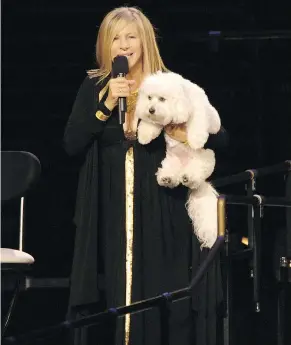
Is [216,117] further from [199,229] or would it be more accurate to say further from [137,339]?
[137,339]

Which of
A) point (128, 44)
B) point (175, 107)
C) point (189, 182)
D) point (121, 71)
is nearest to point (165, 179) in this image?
point (189, 182)

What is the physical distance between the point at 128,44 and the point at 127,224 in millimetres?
583

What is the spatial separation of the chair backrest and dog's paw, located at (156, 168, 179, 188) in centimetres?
51

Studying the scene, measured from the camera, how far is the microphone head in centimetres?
277

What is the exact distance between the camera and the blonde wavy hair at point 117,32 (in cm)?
292

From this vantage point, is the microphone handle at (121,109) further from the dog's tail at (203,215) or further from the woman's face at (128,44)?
the dog's tail at (203,215)

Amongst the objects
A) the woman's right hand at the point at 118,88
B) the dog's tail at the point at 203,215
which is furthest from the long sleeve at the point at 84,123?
the dog's tail at the point at 203,215

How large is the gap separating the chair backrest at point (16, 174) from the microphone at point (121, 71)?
420 millimetres

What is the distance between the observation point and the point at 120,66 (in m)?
2.78

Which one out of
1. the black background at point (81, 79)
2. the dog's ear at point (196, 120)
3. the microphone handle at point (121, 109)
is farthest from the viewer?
the black background at point (81, 79)

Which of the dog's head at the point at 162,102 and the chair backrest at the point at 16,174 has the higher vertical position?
the dog's head at the point at 162,102

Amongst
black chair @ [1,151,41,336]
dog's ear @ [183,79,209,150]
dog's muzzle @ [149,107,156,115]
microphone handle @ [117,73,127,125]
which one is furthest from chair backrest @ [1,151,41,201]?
dog's ear @ [183,79,209,150]

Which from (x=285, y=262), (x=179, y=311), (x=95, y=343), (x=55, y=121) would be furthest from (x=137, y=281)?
(x=55, y=121)

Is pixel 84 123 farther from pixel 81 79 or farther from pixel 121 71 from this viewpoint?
pixel 81 79
